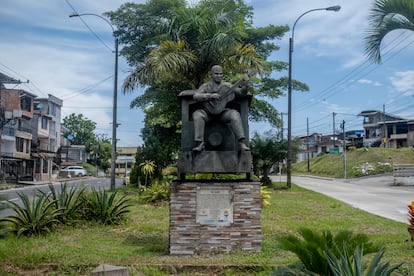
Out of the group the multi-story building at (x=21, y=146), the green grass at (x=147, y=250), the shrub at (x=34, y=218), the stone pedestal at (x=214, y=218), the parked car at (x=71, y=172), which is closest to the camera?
the green grass at (x=147, y=250)

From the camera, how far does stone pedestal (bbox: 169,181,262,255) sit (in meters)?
7.30

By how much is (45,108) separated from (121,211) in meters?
46.5

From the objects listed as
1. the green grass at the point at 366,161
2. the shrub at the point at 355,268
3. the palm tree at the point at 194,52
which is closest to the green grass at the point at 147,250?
the shrub at the point at 355,268

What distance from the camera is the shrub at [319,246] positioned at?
4.66 m

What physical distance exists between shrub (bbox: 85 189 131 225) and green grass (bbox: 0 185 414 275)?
0.32m

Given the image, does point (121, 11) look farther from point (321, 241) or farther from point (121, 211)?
point (321, 241)

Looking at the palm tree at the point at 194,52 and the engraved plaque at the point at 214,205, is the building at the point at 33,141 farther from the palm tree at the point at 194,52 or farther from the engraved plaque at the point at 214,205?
the engraved plaque at the point at 214,205

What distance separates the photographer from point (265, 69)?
1655 cm

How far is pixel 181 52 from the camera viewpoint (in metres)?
15.1

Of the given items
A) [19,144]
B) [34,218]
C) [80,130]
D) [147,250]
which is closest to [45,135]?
[19,144]

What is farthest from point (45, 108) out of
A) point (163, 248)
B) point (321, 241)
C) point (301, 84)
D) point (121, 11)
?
point (321, 241)

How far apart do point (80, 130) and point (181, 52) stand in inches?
2797

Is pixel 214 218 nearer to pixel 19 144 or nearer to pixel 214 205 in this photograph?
pixel 214 205

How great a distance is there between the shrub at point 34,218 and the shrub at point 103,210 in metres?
1.03
